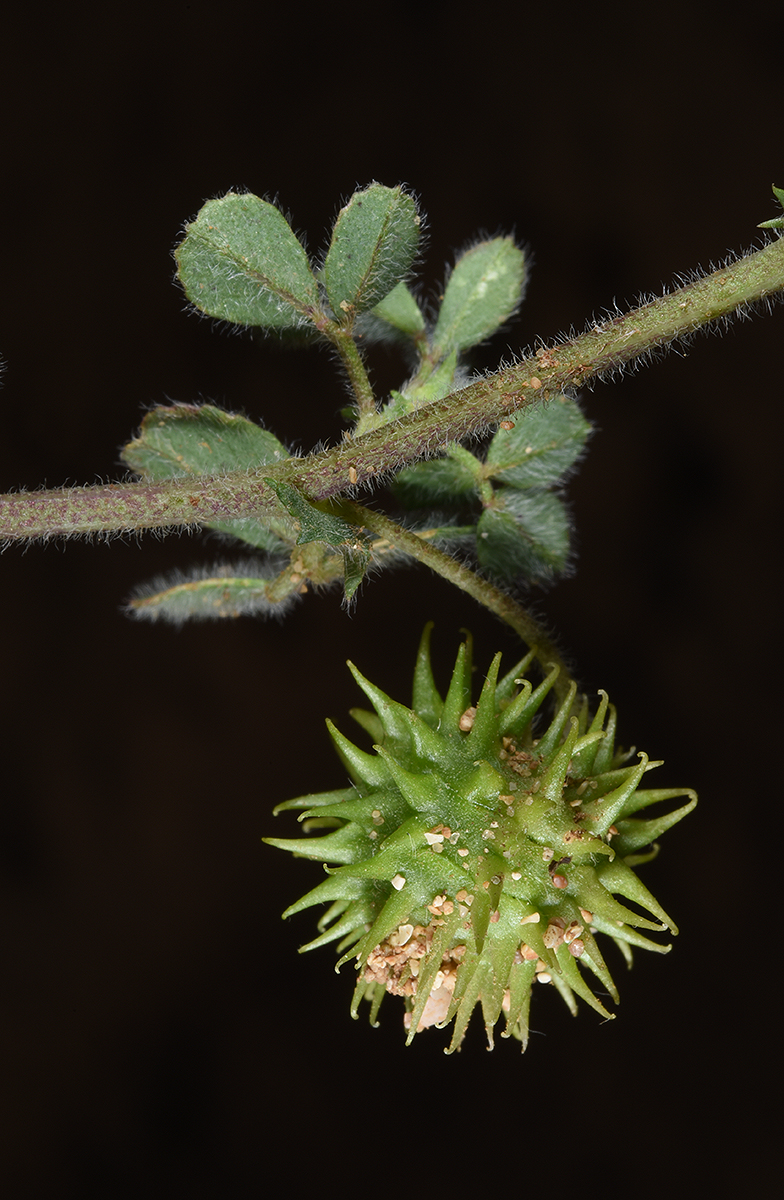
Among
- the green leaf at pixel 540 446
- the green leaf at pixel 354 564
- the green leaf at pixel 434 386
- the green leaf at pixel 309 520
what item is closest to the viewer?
the green leaf at pixel 309 520

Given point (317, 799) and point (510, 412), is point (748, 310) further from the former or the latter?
point (317, 799)

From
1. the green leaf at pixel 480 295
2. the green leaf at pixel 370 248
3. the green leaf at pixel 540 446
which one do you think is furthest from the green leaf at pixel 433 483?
the green leaf at pixel 370 248

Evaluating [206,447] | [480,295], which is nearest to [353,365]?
[206,447]

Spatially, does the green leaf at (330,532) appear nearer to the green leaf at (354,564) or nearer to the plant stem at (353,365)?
the green leaf at (354,564)

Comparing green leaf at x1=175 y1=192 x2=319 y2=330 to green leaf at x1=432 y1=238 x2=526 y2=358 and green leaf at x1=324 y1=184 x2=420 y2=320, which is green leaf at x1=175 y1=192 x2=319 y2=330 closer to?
green leaf at x1=324 y1=184 x2=420 y2=320

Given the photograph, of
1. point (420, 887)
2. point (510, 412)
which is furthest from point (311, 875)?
point (510, 412)

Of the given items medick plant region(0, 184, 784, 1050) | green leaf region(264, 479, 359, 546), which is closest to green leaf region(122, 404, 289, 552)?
medick plant region(0, 184, 784, 1050)

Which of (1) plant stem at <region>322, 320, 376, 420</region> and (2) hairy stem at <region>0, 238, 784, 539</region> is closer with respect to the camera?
(2) hairy stem at <region>0, 238, 784, 539</region>

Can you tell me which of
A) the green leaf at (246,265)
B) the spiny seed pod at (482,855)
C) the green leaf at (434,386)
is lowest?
the spiny seed pod at (482,855)
